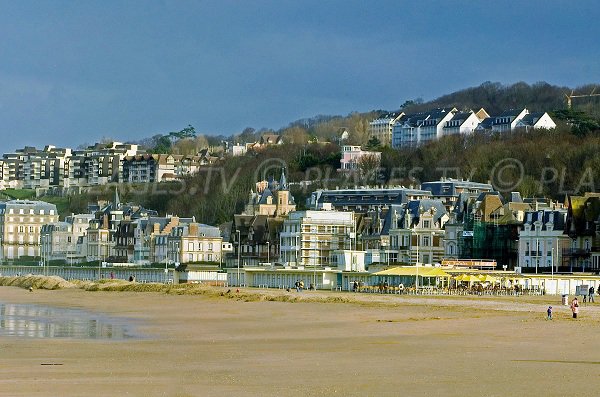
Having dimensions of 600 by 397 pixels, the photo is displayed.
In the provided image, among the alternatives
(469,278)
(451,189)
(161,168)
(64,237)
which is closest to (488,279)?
(469,278)

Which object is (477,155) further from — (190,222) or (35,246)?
(35,246)

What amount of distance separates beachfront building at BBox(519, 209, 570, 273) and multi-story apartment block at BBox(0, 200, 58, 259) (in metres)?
71.8

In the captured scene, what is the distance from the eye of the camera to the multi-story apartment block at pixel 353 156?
146 metres

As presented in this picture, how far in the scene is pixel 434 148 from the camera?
13988cm

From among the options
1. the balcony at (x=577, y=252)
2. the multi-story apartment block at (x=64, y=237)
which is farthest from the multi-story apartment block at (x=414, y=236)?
the multi-story apartment block at (x=64, y=237)

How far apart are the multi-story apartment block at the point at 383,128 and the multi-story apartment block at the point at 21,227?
214 ft

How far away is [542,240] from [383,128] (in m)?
117

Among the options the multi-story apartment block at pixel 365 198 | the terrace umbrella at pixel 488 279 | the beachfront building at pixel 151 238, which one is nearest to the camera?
the terrace umbrella at pixel 488 279

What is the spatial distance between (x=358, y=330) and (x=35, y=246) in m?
103

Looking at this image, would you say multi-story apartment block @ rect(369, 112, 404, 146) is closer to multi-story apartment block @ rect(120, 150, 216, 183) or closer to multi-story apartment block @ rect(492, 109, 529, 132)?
multi-story apartment block @ rect(120, 150, 216, 183)

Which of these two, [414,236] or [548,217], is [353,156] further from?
[548,217]

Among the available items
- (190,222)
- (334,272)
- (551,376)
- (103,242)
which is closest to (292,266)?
(334,272)

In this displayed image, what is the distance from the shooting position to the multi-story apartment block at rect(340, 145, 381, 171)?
146 m

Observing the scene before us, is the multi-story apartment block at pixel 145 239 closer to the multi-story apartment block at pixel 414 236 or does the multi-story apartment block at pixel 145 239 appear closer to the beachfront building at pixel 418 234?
the multi-story apartment block at pixel 414 236
